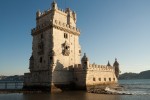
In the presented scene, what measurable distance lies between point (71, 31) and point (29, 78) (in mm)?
15634

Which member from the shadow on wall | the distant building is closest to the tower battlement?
the distant building

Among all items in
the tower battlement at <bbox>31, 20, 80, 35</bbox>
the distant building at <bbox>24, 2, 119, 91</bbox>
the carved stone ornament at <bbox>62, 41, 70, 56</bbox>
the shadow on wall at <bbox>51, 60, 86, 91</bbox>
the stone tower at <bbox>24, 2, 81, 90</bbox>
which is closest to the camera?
the shadow on wall at <bbox>51, 60, 86, 91</bbox>

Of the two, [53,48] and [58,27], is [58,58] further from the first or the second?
[58,27]

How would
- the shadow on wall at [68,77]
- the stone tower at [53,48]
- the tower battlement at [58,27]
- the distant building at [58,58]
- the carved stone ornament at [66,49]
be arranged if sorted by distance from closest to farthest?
the shadow on wall at [68,77]
the distant building at [58,58]
the stone tower at [53,48]
the tower battlement at [58,27]
the carved stone ornament at [66,49]

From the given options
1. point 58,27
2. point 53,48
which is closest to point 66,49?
point 53,48

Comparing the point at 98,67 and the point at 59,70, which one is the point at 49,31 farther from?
the point at 98,67

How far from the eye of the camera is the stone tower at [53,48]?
44.4 meters

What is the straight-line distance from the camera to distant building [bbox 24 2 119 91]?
145 feet

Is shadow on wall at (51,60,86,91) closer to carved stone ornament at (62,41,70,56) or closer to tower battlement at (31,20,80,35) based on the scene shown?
carved stone ornament at (62,41,70,56)

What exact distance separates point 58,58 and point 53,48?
Answer: 2.67m

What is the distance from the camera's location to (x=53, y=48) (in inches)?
1756

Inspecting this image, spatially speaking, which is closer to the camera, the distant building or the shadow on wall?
the shadow on wall

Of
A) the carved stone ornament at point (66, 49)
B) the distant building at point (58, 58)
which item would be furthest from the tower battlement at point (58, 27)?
the carved stone ornament at point (66, 49)

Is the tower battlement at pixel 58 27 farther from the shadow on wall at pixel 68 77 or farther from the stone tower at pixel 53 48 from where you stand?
the shadow on wall at pixel 68 77
